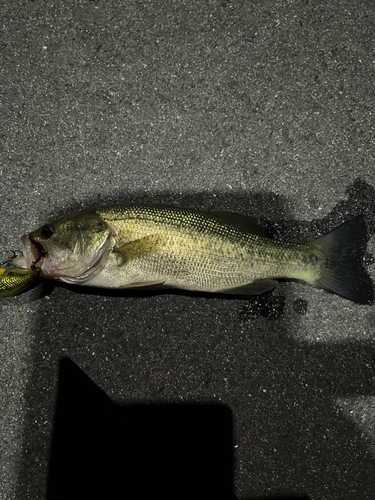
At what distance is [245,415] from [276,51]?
123 inches

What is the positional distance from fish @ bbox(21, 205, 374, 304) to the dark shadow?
102cm

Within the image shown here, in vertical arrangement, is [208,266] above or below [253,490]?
above

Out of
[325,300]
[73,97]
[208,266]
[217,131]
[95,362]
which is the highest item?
[73,97]

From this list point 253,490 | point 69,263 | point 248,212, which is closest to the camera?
point 69,263

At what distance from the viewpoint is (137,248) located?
7.89 ft

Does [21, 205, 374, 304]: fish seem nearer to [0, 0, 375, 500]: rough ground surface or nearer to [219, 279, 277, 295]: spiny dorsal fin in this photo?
[219, 279, 277, 295]: spiny dorsal fin

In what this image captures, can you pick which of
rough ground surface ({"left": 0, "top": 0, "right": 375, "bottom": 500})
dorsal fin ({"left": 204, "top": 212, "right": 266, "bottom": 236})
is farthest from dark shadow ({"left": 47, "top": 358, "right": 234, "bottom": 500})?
dorsal fin ({"left": 204, "top": 212, "right": 266, "bottom": 236})

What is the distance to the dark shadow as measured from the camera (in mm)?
2832

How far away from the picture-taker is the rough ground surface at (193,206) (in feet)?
9.42

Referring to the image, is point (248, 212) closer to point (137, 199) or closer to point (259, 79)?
point (137, 199)

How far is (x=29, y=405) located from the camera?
2.92 metres

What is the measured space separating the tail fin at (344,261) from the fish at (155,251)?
0.93 feet

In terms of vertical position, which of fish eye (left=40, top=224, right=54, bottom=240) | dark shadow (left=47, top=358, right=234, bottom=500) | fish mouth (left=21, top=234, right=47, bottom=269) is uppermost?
fish eye (left=40, top=224, right=54, bottom=240)

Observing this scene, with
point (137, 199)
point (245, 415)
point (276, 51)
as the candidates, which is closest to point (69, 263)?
point (137, 199)
